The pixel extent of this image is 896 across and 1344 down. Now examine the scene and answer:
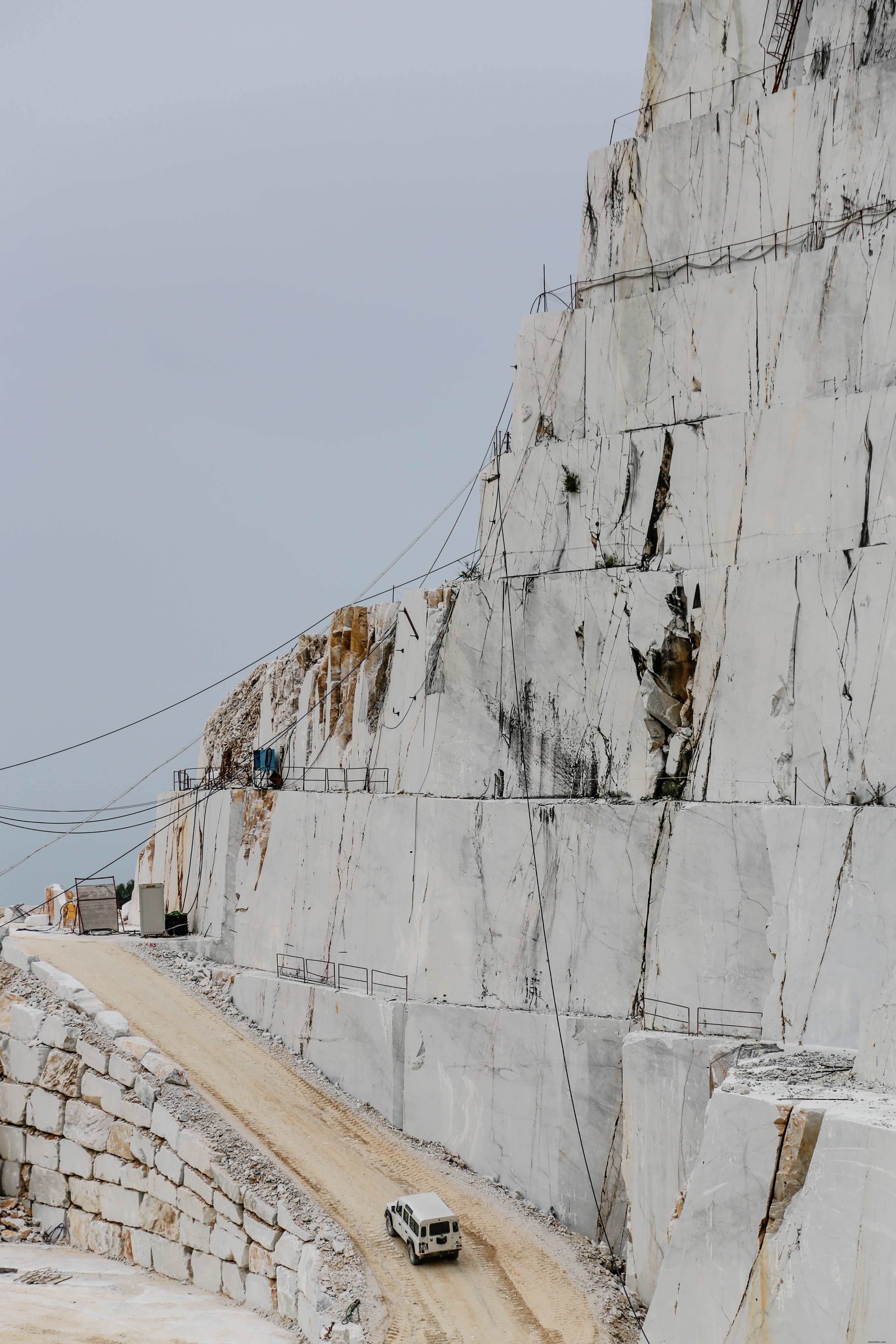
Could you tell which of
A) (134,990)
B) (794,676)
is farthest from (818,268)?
(134,990)

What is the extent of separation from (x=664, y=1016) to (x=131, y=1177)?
10930mm

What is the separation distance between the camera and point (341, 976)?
85.6 feet

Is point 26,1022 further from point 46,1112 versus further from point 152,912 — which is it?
point 152,912

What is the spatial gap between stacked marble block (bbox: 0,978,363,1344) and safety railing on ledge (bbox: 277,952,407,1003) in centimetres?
396

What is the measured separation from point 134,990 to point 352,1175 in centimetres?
825

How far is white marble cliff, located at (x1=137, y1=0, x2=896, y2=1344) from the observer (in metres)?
19.5

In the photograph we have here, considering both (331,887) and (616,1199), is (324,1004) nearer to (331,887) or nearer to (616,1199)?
(331,887)

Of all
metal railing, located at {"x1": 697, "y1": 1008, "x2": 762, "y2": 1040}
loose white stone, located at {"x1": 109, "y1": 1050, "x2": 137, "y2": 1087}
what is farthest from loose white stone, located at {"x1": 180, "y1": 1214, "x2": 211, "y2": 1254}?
metal railing, located at {"x1": 697, "y1": 1008, "x2": 762, "y2": 1040}

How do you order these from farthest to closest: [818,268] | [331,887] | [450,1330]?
1. [331,887]
2. [818,268]
3. [450,1330]

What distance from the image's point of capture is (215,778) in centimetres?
3566

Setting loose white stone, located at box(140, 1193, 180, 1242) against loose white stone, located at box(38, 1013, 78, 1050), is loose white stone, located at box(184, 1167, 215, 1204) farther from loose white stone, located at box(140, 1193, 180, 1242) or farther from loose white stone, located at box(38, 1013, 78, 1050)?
loose white stone, located at box(38, 1013, 78, 1050)

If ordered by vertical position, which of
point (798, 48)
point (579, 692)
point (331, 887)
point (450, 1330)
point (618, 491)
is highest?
point (798, 48)

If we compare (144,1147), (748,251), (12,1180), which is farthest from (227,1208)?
(748,251)

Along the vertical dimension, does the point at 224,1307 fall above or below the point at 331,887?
below
